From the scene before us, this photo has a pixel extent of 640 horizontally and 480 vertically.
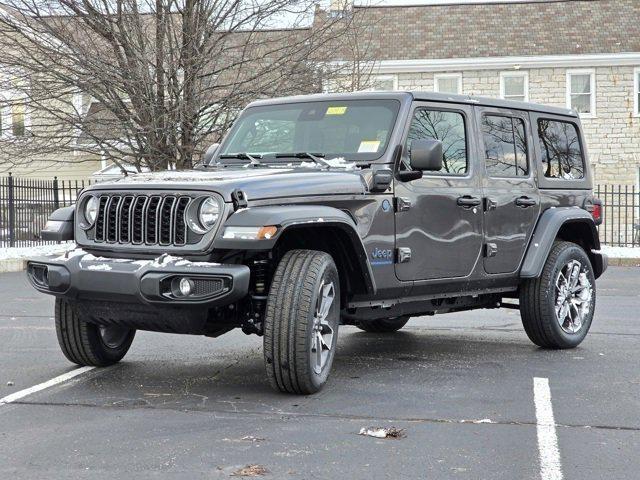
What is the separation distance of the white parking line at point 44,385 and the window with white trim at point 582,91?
26.7 meters

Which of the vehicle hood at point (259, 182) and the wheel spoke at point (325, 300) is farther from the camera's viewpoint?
the wheel spoke at point (325, 300)

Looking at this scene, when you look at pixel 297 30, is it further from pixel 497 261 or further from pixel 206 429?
pixel 206 429

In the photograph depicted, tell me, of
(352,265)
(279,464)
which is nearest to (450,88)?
(352,265)

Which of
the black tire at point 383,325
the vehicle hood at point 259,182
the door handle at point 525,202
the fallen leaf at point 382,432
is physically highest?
the vehicle hood at point 259,182

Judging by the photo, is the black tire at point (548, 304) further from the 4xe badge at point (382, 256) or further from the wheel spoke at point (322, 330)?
the wheel spoke at point (322, 330)

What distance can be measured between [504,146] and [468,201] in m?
0.87

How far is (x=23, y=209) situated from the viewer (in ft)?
67.4

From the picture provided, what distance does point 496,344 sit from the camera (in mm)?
8570

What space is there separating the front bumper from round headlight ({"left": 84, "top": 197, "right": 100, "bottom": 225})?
0.31 m

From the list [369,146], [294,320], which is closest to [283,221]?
[294,320]

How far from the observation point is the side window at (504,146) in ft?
25.5

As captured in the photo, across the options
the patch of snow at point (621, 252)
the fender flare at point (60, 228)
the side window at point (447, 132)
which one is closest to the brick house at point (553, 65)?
the patch of snow at point (621, 252)

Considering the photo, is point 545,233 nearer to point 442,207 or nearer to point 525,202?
point 525,202

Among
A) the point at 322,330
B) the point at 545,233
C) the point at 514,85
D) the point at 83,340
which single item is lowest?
the point at 83,340
